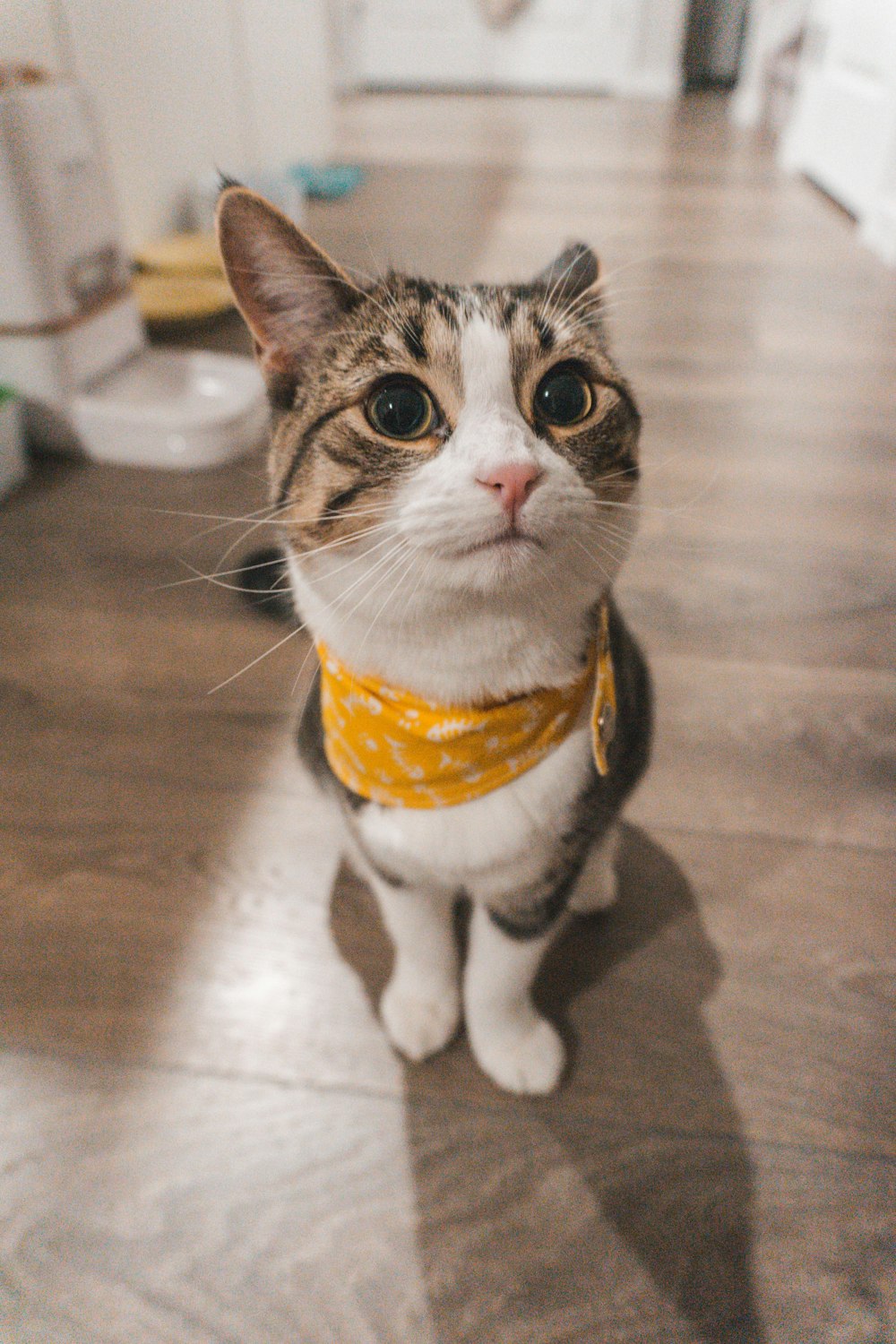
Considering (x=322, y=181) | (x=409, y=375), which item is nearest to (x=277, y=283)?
(x=409, y=375)

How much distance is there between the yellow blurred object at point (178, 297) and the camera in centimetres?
224

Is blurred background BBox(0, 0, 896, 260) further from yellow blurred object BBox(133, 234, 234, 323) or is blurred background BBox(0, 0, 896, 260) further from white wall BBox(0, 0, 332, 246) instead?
yellow blurred object BBox(133, 234, 234, 323)

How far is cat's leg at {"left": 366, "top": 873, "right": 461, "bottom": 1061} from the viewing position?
2.66ft

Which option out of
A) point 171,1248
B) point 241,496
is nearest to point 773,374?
point 241,496

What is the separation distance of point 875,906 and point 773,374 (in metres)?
1.64

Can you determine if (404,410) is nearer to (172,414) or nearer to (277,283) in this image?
(277,283)

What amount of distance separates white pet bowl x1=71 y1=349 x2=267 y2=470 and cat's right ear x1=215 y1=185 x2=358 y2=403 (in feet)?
3.57

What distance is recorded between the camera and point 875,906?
980mm

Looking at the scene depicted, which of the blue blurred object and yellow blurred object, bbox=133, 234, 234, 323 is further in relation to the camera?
the blue blurred object

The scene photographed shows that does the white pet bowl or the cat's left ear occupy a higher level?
the cat's left ear

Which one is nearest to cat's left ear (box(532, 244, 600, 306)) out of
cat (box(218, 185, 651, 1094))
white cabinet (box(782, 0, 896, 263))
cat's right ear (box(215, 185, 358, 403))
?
cat (box(218, 185, 651, 1094))

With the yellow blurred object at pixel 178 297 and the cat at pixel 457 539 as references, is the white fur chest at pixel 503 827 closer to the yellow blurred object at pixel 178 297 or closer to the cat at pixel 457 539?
the cat at pixel 457 539

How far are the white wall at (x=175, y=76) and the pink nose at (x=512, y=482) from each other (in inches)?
76.4

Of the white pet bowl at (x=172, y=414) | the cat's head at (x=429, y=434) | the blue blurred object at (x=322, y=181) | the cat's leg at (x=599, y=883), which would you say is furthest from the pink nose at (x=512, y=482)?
the blue blurred object at (x=322, y=181)
